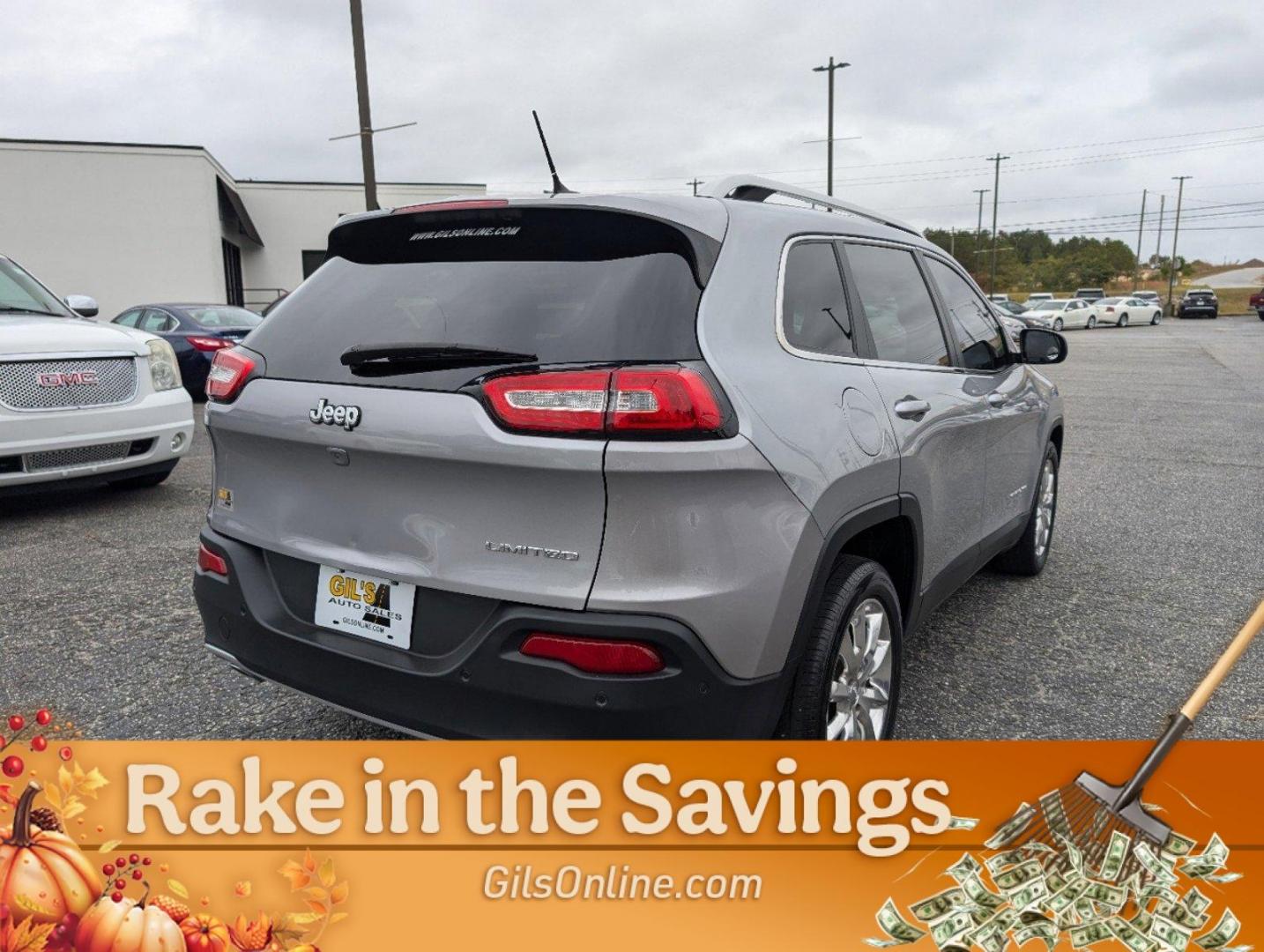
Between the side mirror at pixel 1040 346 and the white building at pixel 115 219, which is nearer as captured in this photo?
the side mirror at pixel 1040 346

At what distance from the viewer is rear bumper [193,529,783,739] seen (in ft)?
6.72

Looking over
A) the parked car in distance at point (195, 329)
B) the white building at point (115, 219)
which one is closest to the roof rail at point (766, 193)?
the parked car in distance at point (195, 329)

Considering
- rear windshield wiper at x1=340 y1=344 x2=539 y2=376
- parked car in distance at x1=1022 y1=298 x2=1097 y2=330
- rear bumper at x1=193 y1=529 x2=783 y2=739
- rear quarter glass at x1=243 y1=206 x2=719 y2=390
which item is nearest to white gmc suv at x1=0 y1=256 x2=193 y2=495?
rear quarter glass at x1=243 y1=206 x2=719 y2=390

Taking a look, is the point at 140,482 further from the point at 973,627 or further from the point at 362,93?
the point at 362,93

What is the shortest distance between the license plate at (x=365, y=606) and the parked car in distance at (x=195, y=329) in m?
9.78

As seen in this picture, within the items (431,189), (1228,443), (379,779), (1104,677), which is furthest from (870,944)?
(431,189)

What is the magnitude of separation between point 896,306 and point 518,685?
6.25ft

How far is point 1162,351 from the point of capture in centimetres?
2583

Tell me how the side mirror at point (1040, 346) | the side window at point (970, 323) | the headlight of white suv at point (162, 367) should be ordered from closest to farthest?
the side window at point (970, 323) → the side mirror at point (1040, 346) → the headlight of white suv at point (162, 367)

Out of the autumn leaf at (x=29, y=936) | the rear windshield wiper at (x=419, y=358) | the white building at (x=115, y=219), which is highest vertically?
the white building at (x=115, y=219)

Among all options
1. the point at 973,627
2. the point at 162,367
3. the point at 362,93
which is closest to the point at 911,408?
the point at 973,627

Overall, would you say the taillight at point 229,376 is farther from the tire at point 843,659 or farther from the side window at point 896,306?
the side window at point 896,306

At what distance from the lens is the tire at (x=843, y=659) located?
239 centimetres

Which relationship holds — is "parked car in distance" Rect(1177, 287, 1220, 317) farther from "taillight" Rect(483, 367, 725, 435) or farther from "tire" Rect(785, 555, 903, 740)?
"taillight" Rect(483, 367, 725, 435)
